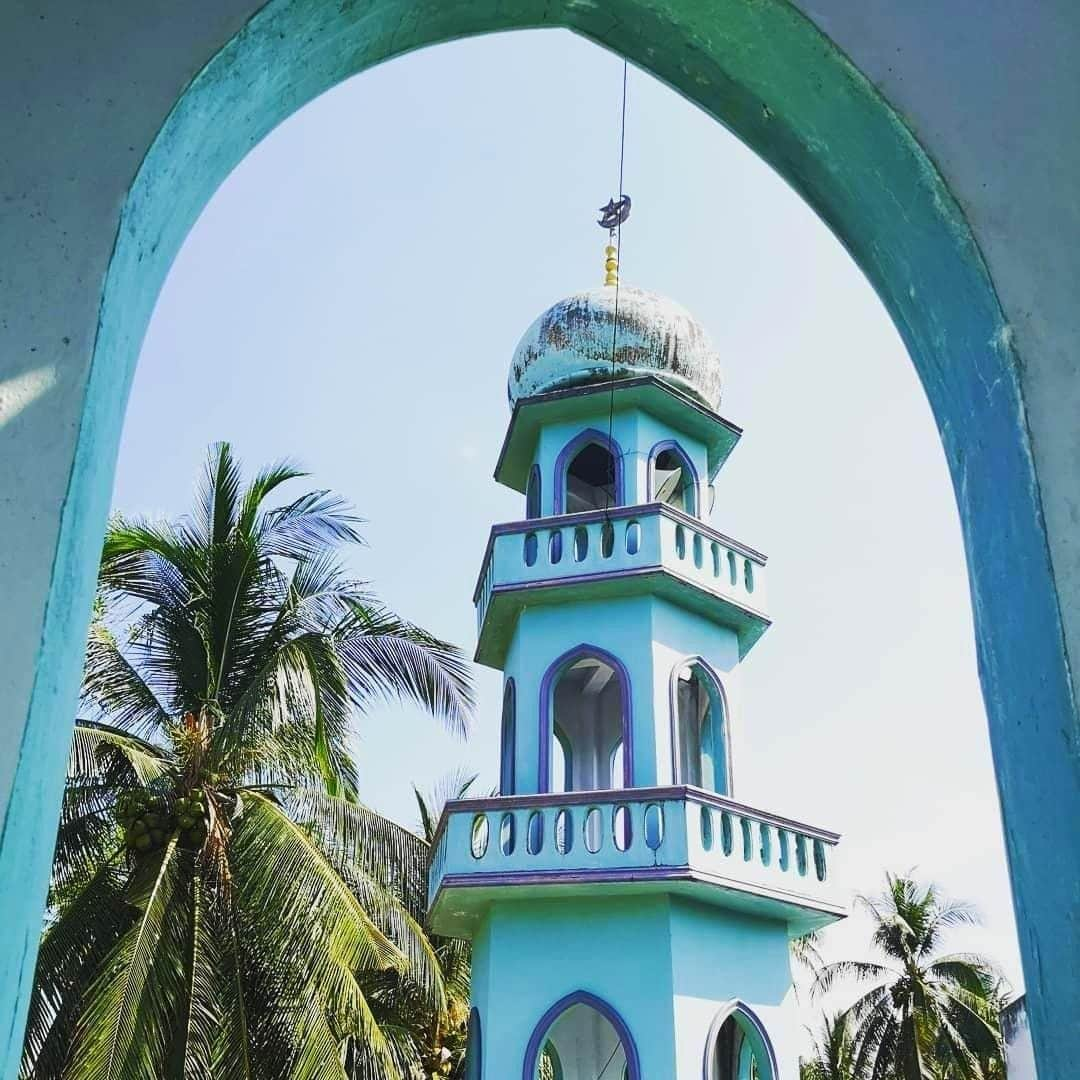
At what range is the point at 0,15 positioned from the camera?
165 centimetres

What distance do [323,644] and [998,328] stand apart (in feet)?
37.5

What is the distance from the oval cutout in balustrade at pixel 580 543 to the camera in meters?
11.8

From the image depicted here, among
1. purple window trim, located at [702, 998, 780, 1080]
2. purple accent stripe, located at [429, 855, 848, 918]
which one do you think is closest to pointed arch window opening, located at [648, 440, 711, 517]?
purple accent stripe, located at [429, 855, 848, 918]

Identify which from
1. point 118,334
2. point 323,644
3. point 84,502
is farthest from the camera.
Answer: point 323,644

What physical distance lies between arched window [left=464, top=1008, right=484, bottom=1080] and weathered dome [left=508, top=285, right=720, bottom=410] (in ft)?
21.0

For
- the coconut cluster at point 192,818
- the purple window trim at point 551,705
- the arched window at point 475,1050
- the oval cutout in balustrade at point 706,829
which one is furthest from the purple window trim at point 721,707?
the coconut cluster at point 192,818

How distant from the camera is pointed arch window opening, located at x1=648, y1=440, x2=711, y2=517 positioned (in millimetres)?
13055

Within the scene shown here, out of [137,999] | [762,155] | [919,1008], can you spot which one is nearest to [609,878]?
[137,999]

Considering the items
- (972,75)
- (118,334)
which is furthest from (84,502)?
(972,75)

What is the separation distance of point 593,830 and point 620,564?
261 cm

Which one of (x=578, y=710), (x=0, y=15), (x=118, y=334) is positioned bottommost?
(x=118, y=334)

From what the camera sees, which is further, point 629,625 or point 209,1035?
point 629,625

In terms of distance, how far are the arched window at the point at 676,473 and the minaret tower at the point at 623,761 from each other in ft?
0.11

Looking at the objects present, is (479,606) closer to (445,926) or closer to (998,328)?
(445,926)
